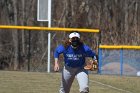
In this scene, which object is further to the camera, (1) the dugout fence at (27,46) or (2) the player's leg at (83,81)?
(1) the dugout fence at (27,46)

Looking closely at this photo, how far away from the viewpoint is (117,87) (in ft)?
59.9

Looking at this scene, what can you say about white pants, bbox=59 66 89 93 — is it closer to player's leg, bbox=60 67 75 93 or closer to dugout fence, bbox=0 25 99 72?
player's leg, bbox=60 67 75 93

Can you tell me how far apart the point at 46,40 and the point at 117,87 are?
8516 millimetres

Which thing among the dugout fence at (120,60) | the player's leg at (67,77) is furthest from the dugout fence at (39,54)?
the player's leg at (67,77)

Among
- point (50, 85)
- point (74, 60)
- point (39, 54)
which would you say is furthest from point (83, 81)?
point (39, 54)

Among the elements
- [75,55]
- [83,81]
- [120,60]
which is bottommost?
[120,60]

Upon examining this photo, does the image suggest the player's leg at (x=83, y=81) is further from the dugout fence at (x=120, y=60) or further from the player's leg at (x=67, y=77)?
the dugout fence at (x=120, y=60)

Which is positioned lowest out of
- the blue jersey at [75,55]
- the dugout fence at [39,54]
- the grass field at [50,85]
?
the grass field at [50,85]

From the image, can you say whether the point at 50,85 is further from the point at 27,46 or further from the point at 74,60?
the point at 27,46

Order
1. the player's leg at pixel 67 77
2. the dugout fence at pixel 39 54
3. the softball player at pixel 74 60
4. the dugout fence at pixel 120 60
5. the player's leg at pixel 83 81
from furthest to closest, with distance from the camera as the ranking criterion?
the dugout fence at pixel 39 54 < the dugout fence at pixel 120 60 < the player's leg at pixel 67 77 < the softball player at pixel 74 60 < the player's leg at pixel 83 81

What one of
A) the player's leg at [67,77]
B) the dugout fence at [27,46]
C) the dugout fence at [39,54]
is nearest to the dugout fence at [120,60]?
the dugout fence at [39,54]

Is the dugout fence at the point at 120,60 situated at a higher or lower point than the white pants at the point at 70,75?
lower

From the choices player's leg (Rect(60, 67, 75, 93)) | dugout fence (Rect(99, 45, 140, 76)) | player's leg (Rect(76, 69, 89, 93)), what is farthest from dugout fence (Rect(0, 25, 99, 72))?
player's leg (Rect(76, 69, 89, 93))

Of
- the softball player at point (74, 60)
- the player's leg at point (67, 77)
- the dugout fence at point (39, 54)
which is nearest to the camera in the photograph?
the softball player at point (74, 60)
